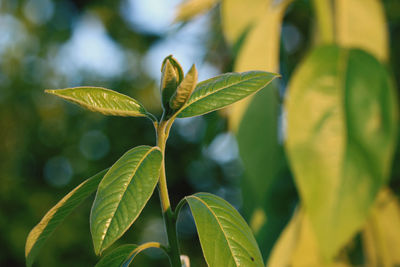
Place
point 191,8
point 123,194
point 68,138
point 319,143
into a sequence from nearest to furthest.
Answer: point 123,194 < point 319,143 < point 191,8 < point 68,138

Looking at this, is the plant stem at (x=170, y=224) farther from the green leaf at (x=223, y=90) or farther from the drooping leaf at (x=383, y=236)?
the drooping leaf at (x=383, y=236)

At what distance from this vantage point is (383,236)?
2.28 feet

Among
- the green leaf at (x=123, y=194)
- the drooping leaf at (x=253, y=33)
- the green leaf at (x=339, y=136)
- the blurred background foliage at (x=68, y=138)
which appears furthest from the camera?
the blurred background foliage at (x=68, y=138)

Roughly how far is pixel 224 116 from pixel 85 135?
2254 mm

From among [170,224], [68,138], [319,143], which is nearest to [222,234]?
[170,224]

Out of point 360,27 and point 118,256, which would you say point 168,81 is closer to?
point 118,256

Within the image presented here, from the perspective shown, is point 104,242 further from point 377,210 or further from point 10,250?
point 10,250

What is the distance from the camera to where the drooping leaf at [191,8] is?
0.75 m

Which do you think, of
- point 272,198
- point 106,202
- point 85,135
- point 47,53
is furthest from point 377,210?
point 47,53

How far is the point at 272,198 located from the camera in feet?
2.08

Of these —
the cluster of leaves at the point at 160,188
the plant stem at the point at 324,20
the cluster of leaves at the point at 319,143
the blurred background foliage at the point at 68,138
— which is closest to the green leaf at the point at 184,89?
the cluster of leaves at the point at 160,188

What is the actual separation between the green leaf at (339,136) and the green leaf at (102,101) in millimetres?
338

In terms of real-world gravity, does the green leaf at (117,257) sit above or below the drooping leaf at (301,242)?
above

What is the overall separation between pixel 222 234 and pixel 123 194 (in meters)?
0.04
